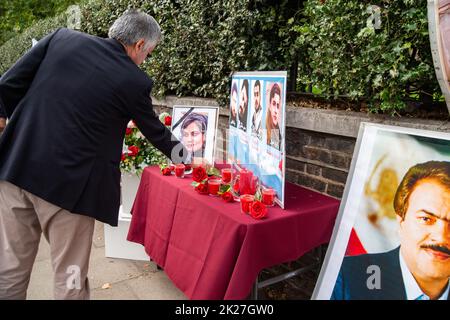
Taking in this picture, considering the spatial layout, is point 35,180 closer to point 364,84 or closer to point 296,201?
point 296,201

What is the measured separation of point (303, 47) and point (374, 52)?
3.04ft

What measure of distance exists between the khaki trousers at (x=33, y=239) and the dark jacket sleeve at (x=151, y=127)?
0.64 meters

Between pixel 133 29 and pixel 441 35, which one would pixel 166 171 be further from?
pixel 441 35

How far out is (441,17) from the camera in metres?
1.61

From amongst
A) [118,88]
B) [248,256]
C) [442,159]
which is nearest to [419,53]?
[442,159]

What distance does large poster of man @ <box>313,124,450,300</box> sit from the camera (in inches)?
67.2

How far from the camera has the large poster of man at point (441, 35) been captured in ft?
5.26

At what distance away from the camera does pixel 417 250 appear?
1.76 meters

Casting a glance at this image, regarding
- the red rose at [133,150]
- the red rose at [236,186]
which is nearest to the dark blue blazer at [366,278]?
the red rose at [236,186]

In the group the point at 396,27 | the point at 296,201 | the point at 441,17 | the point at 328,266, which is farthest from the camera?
the point at 296,201

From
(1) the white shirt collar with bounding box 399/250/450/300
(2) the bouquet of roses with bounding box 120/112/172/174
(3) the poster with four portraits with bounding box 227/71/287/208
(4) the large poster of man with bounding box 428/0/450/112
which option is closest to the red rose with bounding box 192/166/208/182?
(3) the poster with four portraits with bounding box 227/71/287/208

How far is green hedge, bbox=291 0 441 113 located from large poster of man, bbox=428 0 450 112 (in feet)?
1.56

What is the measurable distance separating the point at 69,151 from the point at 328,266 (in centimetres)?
152

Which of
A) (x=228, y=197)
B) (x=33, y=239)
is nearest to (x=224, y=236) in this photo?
(x=228, y=197)
